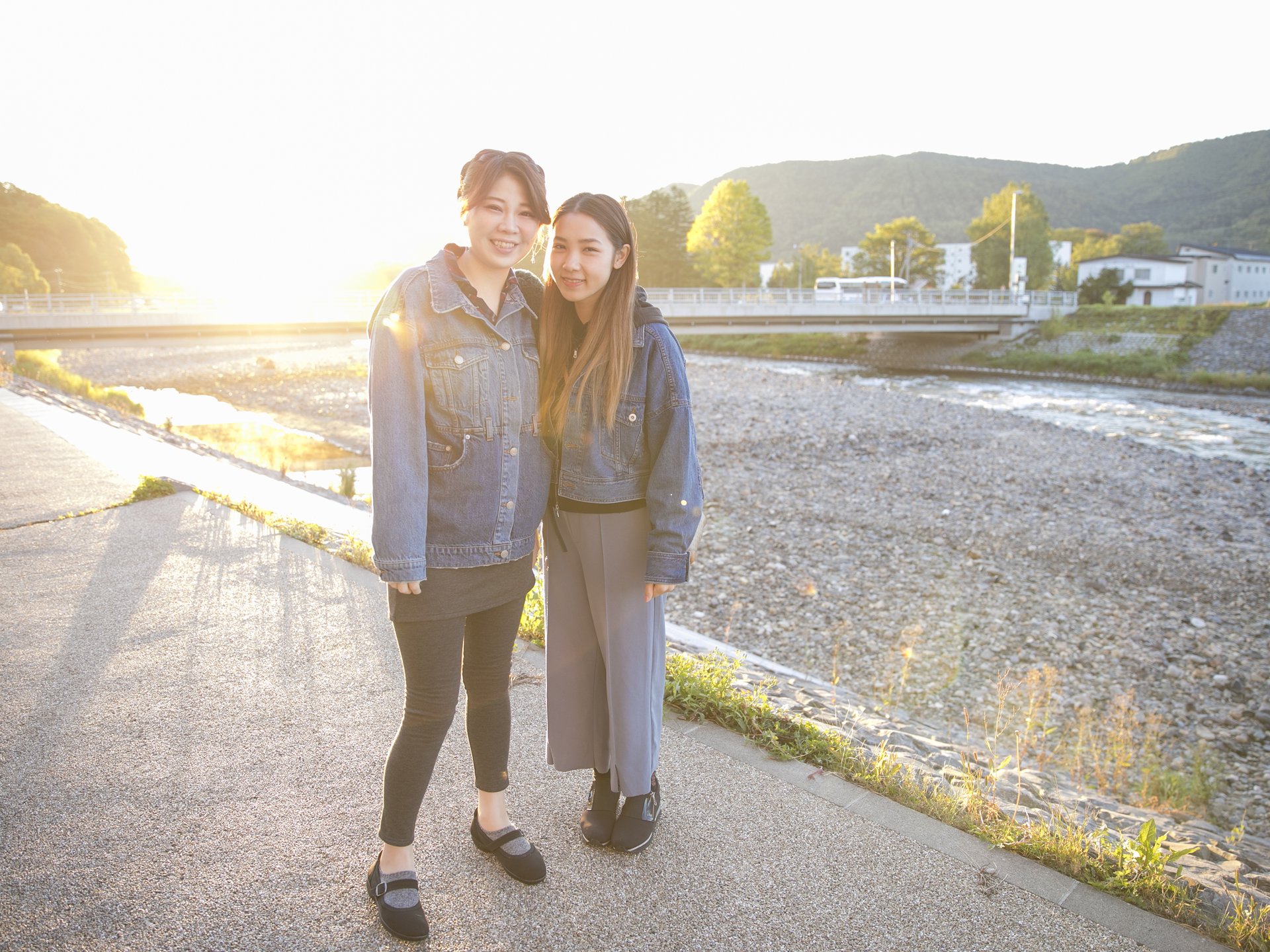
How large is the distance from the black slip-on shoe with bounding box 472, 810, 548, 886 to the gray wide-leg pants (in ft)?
1.20

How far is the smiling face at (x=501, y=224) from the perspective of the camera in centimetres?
228

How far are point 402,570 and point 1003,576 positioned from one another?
863 centimetres

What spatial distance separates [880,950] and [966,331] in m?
44.9

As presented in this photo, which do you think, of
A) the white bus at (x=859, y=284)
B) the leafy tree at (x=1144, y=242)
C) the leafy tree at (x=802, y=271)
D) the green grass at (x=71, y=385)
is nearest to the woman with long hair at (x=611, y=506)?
the green grass at (x=71, y=385)

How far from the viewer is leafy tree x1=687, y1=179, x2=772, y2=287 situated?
62.5 m

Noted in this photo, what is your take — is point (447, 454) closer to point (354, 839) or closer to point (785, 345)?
point (354, 839)

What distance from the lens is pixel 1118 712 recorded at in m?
6.26

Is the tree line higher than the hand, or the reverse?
the tree line

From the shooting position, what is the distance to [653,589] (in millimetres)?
2662

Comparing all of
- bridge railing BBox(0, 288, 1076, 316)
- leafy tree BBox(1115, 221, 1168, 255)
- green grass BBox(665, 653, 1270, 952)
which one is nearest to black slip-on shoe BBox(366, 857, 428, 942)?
green grass BBox(665, 653, 1270, 952)

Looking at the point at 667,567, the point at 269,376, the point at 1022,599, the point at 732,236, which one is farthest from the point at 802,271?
the point at 667,567

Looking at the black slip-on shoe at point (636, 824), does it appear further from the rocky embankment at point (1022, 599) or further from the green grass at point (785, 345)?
the green grass at point (785, 345)

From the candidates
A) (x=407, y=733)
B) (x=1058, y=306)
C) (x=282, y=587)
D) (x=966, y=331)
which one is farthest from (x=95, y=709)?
(x=1058, y=306)

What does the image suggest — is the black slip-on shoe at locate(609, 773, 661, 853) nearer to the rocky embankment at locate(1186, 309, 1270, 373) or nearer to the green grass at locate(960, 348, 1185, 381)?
the green grass at locate(960, 348, 1185, 381)
